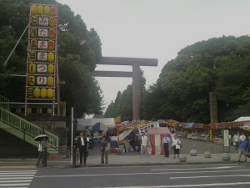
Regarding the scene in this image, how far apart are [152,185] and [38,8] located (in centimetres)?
2047

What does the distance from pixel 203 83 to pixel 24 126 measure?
1518 inches

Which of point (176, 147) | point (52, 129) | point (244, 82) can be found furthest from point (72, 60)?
point (244, 82)

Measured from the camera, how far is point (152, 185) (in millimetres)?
10625

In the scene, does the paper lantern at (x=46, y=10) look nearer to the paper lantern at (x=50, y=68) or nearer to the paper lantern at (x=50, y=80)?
the paper lantern at (x=50, y=68)

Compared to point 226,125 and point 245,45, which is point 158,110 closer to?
point 245,45

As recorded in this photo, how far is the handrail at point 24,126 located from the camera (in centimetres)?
2205

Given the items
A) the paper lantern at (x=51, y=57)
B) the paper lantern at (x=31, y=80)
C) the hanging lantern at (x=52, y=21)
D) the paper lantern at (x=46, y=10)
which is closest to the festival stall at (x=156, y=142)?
the paper lantern at (x=51, y=57)

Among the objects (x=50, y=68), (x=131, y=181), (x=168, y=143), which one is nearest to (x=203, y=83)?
(x=168, y=143)

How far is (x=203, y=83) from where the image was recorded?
54750 mm

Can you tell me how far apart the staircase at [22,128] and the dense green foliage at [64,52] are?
2.77 metres

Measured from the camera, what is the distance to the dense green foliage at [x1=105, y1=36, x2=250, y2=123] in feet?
157

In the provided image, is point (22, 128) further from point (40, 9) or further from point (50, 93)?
point (40, 9)

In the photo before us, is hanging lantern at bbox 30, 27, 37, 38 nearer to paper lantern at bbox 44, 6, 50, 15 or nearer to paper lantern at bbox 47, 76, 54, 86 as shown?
paper lantern at bbox 44, 6, 50, 15

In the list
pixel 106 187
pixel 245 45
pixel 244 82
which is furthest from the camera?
pixel 245 45
